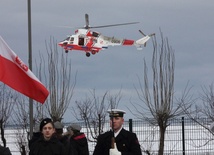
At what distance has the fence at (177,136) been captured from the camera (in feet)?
74.2

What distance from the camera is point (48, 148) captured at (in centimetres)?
977

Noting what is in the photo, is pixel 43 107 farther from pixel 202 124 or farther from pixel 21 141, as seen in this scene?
pixel 202 124

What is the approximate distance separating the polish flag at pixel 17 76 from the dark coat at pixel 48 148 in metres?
1.15

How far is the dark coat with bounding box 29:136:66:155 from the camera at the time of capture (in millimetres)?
9766

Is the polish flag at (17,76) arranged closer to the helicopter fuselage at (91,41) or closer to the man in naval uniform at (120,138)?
the man in naval uniform at (120,138)

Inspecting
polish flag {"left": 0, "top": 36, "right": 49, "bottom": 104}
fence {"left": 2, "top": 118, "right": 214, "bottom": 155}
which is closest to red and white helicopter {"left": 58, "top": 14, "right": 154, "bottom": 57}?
fence {"left": 2, "top": 118, "right": 214, "bottom": 155}

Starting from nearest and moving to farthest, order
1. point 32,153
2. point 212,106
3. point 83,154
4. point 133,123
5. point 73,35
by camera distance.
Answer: point 32,153
point 83,154
point 133,123
point 212,106
point 73,35

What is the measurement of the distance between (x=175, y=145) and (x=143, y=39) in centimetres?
370

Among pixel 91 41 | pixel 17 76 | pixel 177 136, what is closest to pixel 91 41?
pixel 91 41

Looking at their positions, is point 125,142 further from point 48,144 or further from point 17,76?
point 17,76

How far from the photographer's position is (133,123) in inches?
880

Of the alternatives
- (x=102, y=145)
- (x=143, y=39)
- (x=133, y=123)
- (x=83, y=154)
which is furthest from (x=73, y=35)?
(x=102, y=145)

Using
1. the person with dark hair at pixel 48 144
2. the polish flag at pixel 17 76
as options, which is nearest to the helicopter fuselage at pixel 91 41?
the polish flag at pixel 17 76

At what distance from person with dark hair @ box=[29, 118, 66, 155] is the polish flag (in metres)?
1.11
